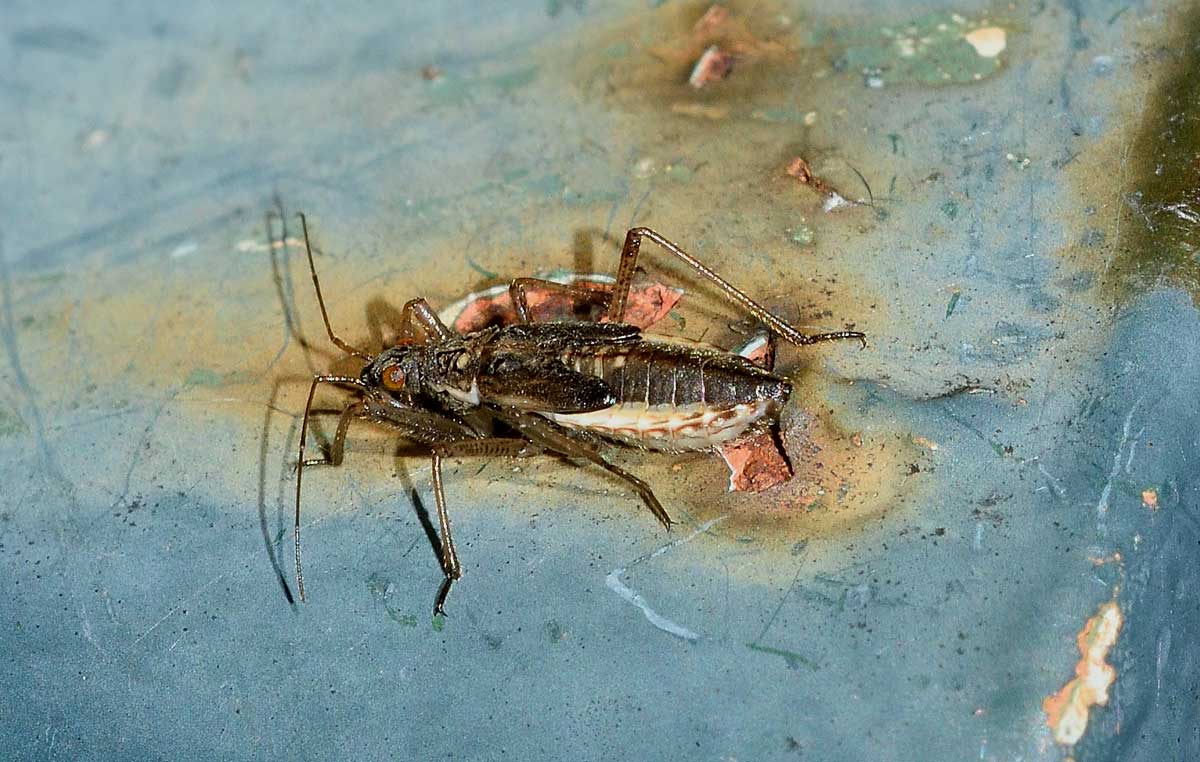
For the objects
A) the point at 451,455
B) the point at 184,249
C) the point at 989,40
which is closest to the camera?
the point at 451,455

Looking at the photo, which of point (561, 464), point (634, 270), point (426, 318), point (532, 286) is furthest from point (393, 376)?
point (634, 270)

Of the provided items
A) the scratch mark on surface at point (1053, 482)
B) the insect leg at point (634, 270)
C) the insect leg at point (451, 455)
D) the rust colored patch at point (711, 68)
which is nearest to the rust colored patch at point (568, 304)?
the insect leg at point (634, 270)

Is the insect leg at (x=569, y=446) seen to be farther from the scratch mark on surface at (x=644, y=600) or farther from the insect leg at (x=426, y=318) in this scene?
the insect leg at (x=426, y=318)

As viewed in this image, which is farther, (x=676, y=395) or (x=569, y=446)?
(x=569, y=446)

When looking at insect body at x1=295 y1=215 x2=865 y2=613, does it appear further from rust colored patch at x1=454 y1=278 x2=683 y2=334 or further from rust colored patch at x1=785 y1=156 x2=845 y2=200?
rust colored patch at x1=785 y1=156 x2=845 y2=200

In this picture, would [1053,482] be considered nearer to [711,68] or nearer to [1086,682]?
[1086,682]
